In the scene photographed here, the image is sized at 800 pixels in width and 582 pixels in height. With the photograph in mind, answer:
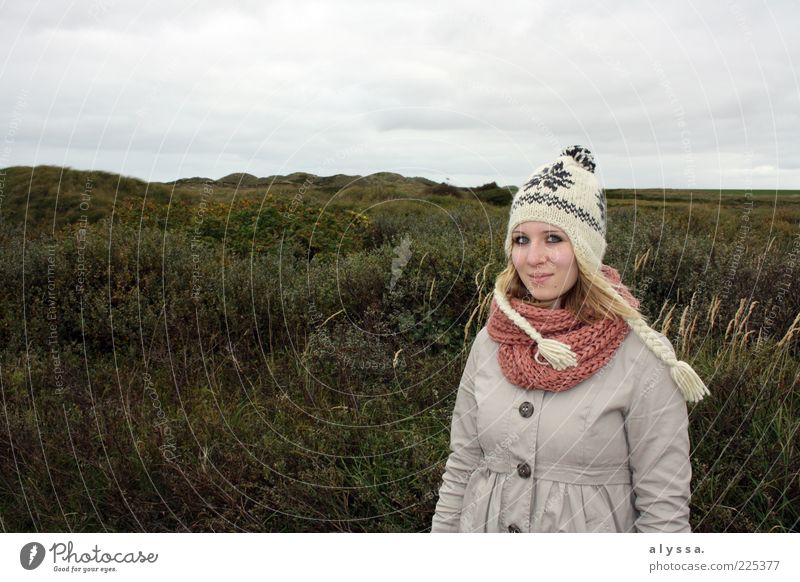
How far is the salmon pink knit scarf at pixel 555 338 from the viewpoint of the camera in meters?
2.26

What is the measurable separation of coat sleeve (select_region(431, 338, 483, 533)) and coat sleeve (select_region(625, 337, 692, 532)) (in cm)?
57

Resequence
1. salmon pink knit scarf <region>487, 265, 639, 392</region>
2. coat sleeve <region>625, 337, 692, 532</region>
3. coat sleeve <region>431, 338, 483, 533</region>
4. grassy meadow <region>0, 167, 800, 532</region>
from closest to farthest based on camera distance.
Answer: coat sleeve <region>625, 337, 692, 532</region> < salmon pink knit scarf <region>487, 265, 639, 392</region> < coat sleeve <region>431, 338, 483, 533</region> < grassy meadow <region>0, 167, 800, 532</region>

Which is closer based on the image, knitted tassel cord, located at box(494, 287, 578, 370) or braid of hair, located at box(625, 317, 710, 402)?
braid of hair, located at box(625, 317, 710, 402)

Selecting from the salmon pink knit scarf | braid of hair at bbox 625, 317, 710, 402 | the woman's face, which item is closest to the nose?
the woman's face

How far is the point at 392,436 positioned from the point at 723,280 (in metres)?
3.35

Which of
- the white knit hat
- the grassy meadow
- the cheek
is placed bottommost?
the grassy meadow

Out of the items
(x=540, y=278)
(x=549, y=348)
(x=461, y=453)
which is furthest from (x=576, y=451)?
(x=540, y=278)

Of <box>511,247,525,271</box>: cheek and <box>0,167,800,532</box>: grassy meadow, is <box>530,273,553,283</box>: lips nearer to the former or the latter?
<box>511,247,525,271</box>: cheek

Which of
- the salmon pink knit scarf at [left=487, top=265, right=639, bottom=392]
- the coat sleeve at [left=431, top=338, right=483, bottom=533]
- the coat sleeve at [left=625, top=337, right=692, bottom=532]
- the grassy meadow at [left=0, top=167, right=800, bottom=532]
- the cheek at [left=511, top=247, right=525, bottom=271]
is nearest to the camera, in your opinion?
the coat sleeve at [left=625, top=337, right=692, bottom=532]

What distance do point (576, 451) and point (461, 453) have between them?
0.45 meters

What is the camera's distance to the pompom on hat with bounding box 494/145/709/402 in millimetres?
2264

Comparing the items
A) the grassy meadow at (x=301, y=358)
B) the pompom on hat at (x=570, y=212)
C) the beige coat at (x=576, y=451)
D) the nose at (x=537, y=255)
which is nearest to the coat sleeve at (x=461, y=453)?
the beige coat at (x=576, y=451)

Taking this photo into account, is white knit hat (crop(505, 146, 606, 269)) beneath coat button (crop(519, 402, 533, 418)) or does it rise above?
above

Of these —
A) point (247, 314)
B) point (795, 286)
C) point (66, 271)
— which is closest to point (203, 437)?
point (247, 314)
